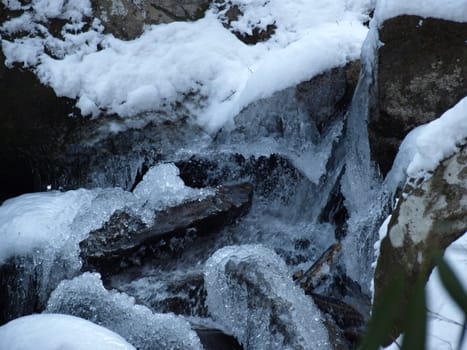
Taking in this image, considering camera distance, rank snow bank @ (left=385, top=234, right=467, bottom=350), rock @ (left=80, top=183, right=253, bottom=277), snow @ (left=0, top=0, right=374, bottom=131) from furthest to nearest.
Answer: snow @ (left=0, top=0, right=374, bottom=131), rock @ (left=80, top=183, right=253, bottom=277), snow bank @ (left=385, top=234, right=467, bottom=350)

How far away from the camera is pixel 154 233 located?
4.36m

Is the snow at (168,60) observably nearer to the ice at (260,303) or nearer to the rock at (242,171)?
the rock at (242,171)

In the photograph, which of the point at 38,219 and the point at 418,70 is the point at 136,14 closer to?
the point at 38,219

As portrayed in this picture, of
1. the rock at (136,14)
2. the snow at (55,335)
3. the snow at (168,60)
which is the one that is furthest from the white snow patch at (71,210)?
the snow at (55,335)

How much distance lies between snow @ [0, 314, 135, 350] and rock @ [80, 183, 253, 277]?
150cm

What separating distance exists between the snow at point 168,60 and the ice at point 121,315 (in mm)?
1647

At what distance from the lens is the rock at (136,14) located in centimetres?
534

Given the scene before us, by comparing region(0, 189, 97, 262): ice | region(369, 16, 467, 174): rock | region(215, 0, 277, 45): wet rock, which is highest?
region(369, 16, 467, 174): rock

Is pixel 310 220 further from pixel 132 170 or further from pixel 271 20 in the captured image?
pixel 271 20

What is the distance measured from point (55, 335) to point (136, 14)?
3348mm

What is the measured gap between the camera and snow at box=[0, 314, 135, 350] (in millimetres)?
2506

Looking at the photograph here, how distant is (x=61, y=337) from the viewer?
2529mm

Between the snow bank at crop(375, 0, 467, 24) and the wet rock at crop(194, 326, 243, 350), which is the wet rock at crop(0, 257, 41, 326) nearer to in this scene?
the wet rock at crop(194, 326, 243, 350)

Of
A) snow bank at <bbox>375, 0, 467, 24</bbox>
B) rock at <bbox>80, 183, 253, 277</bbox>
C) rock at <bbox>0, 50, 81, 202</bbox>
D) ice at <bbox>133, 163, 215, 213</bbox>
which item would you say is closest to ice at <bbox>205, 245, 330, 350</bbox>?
rock at <bbox>80, 183, 253, 277</bbox>
